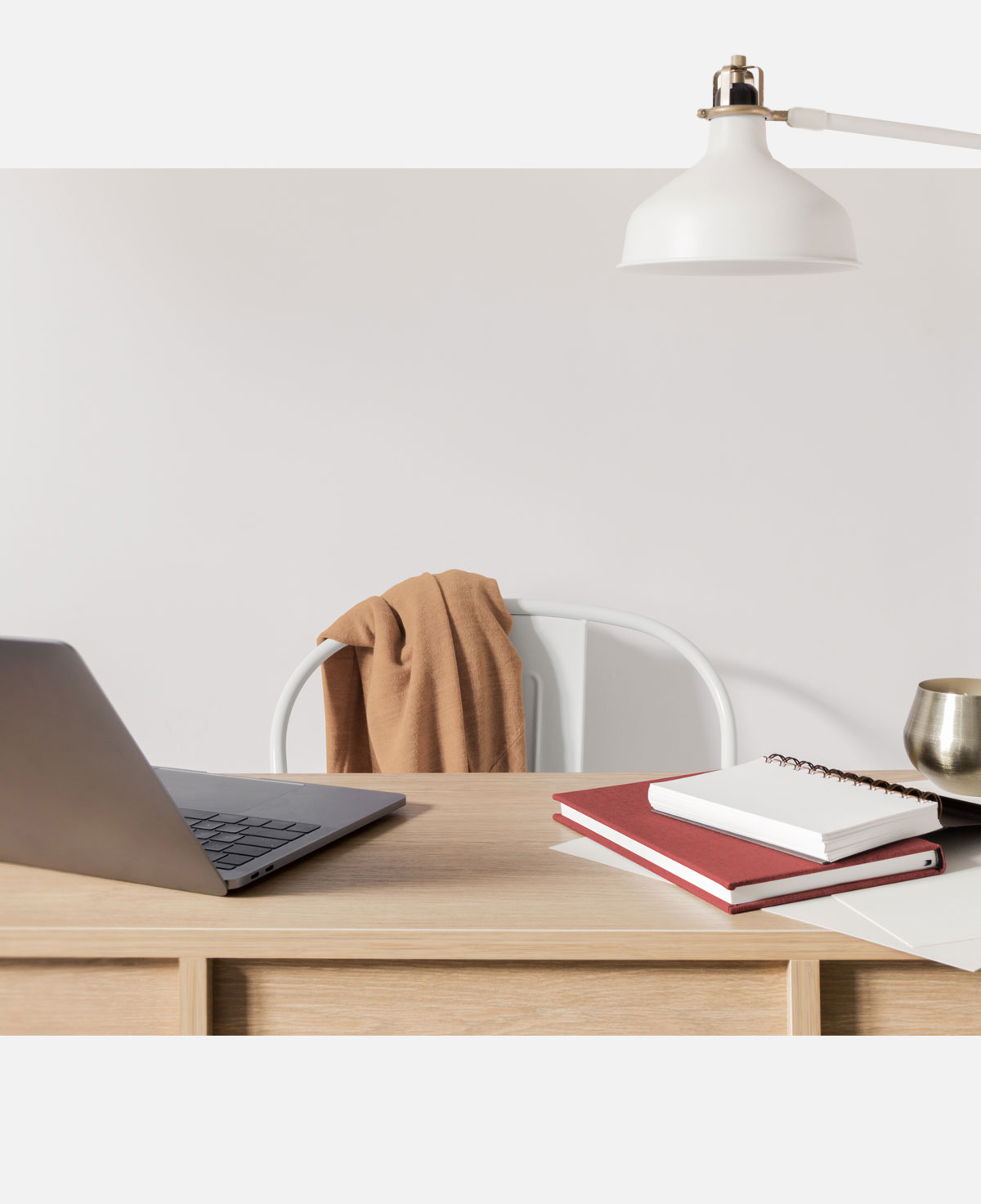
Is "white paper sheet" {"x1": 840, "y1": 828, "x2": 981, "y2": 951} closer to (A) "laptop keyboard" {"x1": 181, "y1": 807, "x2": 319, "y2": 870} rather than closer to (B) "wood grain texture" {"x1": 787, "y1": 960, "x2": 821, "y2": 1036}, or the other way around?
(B) "wood grain texture" {"x1": 787, "y1": 960, "x2": 821, "y2": 1036}

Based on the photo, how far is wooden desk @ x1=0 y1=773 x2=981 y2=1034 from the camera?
2.58ft

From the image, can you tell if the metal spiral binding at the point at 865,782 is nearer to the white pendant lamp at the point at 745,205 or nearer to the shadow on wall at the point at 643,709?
the white pendant lamp at the point at 745,205

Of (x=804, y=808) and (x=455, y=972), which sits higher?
(x=804, y=808)

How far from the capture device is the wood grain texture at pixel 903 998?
792mm

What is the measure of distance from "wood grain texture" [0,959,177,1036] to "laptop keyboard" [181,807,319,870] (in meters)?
0.10

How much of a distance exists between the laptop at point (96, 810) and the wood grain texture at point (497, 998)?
0.09 m

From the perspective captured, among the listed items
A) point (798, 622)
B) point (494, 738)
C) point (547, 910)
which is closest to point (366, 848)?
point (547, 910)

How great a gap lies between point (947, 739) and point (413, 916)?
0.51 m

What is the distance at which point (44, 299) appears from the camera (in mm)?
2029

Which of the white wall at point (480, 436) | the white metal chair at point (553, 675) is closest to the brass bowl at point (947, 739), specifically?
the white metal chair at point (553, 675)
